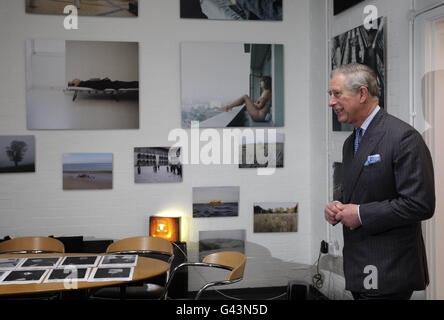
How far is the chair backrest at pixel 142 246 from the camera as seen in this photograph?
13.7 feet

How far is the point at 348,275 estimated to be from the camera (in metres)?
2.46

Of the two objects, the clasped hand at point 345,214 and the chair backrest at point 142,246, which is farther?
the chair backrest at point 142,246

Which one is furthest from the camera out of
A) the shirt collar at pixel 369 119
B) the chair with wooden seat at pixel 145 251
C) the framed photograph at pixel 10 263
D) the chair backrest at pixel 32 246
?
the chair backrest at pixel 32 246

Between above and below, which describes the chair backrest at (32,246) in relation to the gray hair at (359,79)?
below

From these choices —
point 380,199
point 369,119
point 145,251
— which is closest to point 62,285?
point 145,251

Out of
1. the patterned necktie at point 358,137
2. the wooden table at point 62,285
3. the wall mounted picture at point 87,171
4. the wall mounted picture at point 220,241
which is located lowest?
the wall mounted picture at point 220,241

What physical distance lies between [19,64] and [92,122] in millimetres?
908

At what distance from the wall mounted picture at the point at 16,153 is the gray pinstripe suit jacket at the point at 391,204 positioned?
3.54m

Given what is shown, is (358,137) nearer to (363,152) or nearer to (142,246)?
(363,152)

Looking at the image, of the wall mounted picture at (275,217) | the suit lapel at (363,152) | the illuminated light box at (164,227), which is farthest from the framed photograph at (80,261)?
the wall mounted picture at (275,217)

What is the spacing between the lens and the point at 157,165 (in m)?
5.14

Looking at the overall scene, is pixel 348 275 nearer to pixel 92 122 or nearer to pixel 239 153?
pixel 239 153

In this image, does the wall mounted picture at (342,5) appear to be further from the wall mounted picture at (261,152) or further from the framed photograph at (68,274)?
the framed photograph at (68,274)
